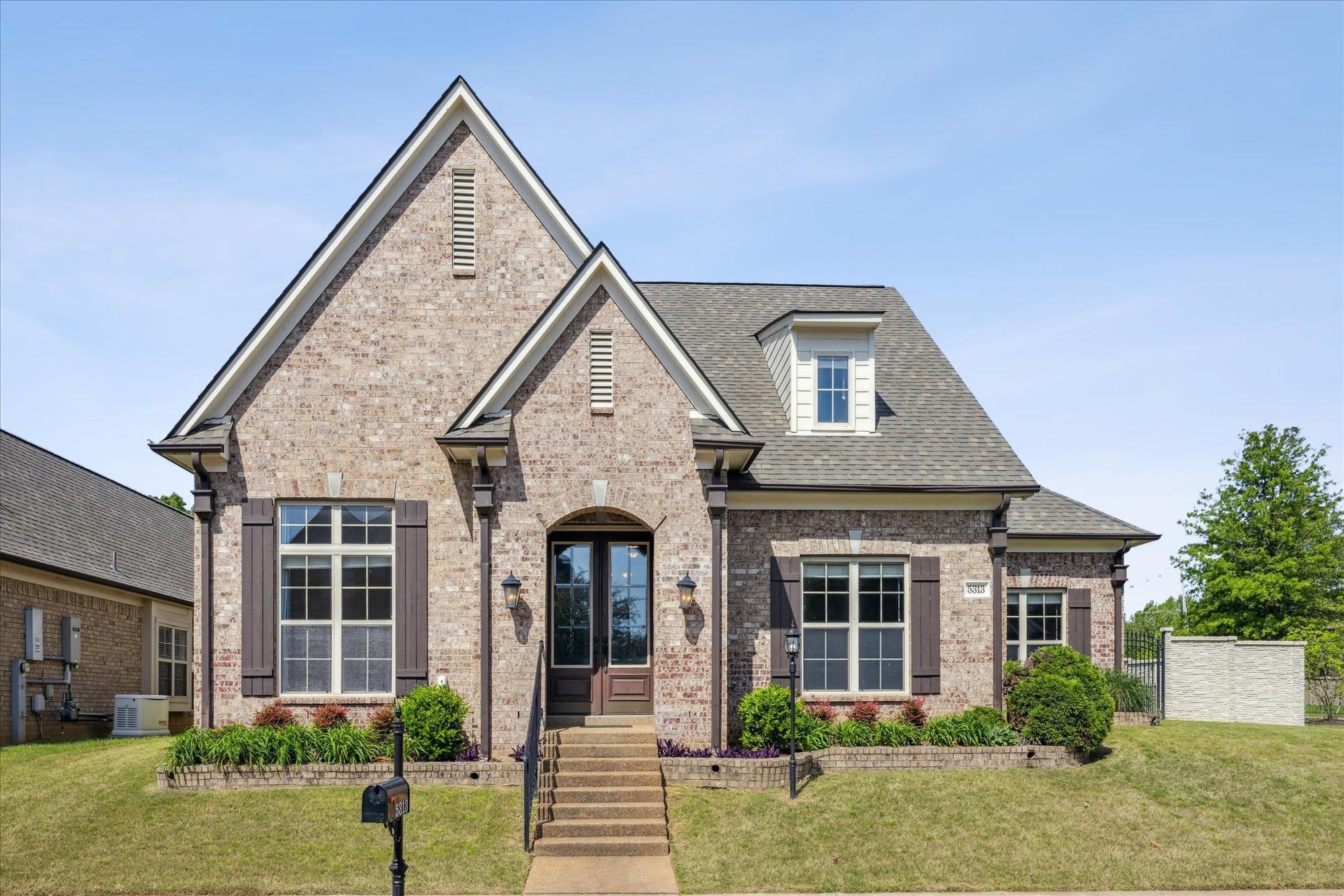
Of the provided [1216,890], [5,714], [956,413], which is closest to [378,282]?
[956,413]

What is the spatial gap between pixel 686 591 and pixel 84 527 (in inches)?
696

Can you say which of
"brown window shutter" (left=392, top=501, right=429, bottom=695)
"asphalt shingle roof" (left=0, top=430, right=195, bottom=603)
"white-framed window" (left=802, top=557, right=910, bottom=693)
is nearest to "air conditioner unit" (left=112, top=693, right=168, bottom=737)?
"asphalt shingle roof" (left=0, top=430, right=195, bottom=603)

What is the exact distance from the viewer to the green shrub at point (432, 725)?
593 inches

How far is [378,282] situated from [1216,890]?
13.5 metres

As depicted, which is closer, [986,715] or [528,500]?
[528,500]

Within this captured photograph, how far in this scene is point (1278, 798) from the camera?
15.0m

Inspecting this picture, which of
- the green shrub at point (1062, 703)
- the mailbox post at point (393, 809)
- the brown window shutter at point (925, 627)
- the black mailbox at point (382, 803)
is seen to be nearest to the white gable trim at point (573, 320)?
the brown window shutter at point (925, 627)

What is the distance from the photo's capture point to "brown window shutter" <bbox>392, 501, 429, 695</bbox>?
52.9 ft

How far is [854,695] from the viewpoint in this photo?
1747 centimetres

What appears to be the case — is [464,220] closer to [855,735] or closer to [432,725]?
[432,725]

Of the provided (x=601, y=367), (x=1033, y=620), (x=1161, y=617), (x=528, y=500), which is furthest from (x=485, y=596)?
(x=1161, y=617)

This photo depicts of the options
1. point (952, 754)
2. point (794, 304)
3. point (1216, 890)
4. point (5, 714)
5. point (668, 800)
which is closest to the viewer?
point (1216, 890)

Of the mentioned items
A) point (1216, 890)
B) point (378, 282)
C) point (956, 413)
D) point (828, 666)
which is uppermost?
point (378, 282)

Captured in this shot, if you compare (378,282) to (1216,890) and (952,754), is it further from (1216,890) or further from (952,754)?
(1216,890)
